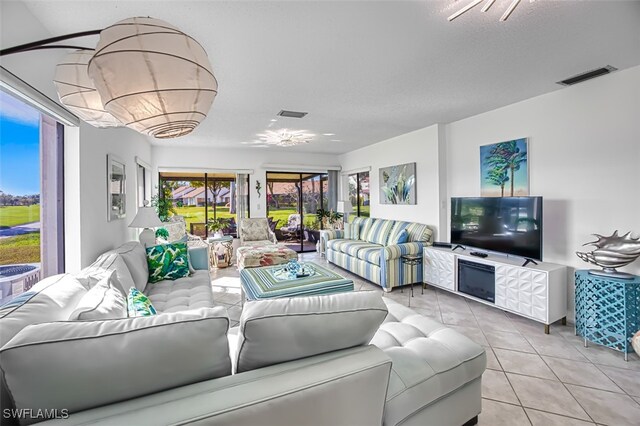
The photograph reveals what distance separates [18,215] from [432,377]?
2.61m

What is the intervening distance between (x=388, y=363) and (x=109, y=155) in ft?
11.3

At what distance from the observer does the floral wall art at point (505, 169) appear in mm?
3506

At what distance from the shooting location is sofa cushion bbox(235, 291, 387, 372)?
3.58ft

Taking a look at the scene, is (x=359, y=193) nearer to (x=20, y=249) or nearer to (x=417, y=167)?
(x=417, y=167)

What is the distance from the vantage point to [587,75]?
2758 millimetres

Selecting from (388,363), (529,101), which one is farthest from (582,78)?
(388,363)

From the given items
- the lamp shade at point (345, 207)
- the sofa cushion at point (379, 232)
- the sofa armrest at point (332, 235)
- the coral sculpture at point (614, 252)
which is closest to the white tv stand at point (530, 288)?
the coral sculpture at point (614, 252)

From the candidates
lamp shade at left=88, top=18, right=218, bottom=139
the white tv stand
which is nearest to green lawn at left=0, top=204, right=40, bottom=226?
lamp shade at left=88, top=18, right=218, bottom=139

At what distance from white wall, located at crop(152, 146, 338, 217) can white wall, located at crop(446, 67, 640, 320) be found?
4260 mm

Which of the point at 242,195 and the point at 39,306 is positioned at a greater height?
the point at 242,195

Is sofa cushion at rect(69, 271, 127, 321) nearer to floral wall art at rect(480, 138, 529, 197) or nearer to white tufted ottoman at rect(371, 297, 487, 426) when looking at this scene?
white tufted ottoman at rect(371, 297, 487, 426)

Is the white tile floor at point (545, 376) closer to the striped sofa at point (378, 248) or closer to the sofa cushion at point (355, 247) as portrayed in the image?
the striped sofa at point (378, 248)

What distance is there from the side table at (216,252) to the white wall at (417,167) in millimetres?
3117

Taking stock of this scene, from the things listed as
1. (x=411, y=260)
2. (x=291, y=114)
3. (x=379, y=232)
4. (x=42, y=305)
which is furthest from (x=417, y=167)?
(x=42, y=305)
